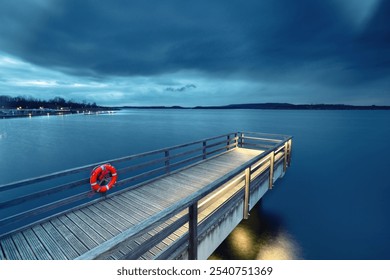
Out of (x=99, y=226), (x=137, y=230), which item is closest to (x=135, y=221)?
(x=99, y=226)

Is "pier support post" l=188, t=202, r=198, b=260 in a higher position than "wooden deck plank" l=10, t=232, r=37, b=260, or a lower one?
higher

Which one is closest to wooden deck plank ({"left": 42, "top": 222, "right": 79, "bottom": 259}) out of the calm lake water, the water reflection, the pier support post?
the pier support post

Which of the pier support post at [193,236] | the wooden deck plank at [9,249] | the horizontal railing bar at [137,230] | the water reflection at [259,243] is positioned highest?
the horizontal railing bar at [137,230]

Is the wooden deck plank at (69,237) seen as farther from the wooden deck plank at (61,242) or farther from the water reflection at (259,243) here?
the water reflection at (259,243)

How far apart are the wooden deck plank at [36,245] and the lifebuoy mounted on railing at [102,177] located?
1267 mm

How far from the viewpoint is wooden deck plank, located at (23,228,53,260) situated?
300cm

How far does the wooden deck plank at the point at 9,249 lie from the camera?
296 centimetres

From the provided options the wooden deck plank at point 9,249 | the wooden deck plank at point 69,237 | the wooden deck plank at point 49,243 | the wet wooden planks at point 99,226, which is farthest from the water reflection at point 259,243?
the wooden deck plank at point 9,249

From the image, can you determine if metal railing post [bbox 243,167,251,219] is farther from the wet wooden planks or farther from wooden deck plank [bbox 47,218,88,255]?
wooden deck plank [bbox 47,218,88,255]

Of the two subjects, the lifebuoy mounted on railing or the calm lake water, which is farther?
the calm lake water

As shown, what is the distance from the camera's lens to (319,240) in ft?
25.2

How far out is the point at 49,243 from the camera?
323 centimetres
